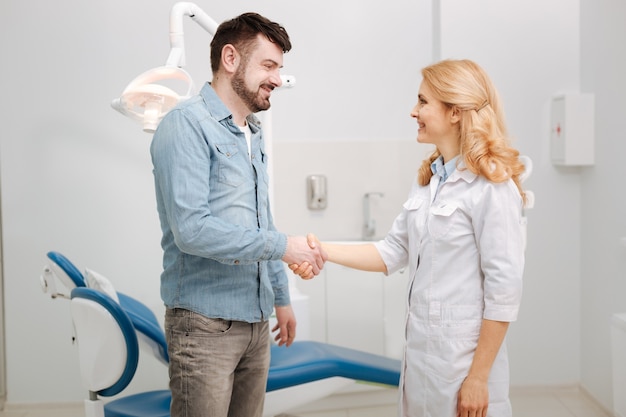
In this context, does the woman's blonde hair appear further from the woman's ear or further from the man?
the man

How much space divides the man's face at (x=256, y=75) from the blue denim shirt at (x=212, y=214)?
0.27 feet

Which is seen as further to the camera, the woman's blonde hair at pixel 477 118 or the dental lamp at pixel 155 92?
the dental lamp at pixel 155 92

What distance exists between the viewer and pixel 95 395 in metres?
2.47

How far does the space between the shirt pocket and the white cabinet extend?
5.59 ft

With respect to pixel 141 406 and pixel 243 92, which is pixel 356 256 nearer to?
pixel 243 92

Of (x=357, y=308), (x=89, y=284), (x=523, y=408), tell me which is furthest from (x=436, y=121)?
(x=523, y=408)

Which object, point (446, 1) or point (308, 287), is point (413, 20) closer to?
point (446, 1)

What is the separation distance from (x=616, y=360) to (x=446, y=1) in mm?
1925

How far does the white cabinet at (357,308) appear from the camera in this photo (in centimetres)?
359

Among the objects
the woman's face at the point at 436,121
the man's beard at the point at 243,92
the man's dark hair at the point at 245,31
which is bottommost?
the woman's face at the point at 436,121

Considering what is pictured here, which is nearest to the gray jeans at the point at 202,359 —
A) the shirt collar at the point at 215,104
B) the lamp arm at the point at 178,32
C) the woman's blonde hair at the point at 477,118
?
the shirt collar at the point at 215,104

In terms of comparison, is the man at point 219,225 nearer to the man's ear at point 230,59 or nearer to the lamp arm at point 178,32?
the man's ear at point 230,59

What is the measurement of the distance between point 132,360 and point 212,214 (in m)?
0.76

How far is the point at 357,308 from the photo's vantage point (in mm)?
3598
